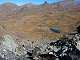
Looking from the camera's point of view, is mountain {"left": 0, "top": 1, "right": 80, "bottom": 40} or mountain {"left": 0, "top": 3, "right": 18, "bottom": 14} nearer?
mountain {"left": 0, "top": 1, "right": 80, "bottom": 40}

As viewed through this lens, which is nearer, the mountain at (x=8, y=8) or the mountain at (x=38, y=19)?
the mountain at (x=38, y=19)

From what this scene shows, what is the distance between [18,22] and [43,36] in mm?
920

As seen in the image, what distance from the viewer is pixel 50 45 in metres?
11.6

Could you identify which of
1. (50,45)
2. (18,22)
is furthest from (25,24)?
(50,45)

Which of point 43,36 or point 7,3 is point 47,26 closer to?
point 43,36

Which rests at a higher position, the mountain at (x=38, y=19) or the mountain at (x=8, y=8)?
the mountain at (x=8, y=8)

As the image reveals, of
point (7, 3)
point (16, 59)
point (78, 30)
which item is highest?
point (7, 3)

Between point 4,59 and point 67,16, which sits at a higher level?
point 67,16

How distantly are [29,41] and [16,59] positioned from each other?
2.23 feet

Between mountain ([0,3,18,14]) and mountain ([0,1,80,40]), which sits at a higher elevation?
mountain ([0,3,18,14])

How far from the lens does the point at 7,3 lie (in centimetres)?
1166

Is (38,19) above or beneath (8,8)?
beneath

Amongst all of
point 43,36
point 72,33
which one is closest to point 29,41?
point 43,36

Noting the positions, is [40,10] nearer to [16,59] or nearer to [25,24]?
[25,24]
